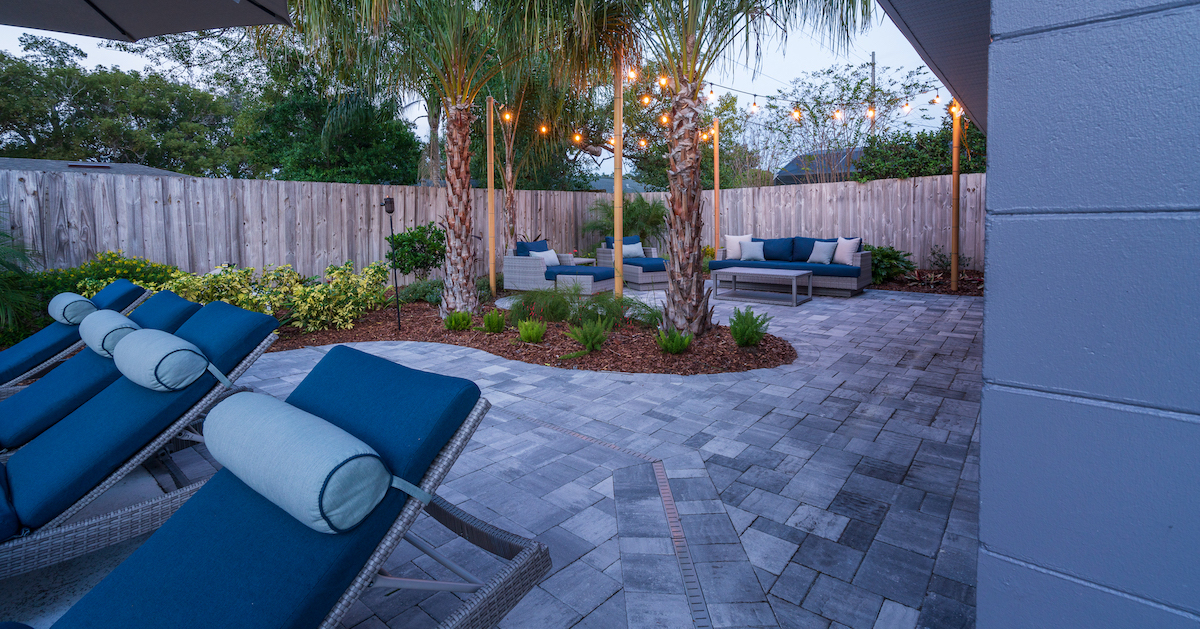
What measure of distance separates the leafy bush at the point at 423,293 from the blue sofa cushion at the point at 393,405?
632 centimetres

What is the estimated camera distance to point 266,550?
139 cm

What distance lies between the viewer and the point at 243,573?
136 centimetres

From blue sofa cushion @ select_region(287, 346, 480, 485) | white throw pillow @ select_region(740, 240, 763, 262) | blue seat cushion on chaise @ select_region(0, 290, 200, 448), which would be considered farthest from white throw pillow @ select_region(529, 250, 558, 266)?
blue sofa cushion @ select_region(287, 346, 480, 485)

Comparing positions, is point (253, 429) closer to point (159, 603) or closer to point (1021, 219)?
point (159, 603)

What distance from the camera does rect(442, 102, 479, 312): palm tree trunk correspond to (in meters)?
6.71

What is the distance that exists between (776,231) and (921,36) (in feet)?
26.9

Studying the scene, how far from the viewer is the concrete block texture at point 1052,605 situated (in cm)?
100

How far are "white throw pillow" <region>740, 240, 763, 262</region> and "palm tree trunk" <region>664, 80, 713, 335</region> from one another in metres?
4.98

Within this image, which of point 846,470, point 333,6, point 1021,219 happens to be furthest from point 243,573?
point 333,6

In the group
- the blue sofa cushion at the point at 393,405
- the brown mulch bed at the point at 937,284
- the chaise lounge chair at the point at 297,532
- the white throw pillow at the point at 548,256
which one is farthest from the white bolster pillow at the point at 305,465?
the brown mulch bed at the point at 937,284

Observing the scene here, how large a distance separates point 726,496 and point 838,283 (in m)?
7.08

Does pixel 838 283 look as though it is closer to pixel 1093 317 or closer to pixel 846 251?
pixel 846 251

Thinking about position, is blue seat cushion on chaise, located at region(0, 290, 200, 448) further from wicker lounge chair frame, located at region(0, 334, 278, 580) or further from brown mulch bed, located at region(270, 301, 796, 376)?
brown mulch bed, located at region(270, 301, 796, 376)

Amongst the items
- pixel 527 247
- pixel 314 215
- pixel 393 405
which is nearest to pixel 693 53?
pixel 393 405
